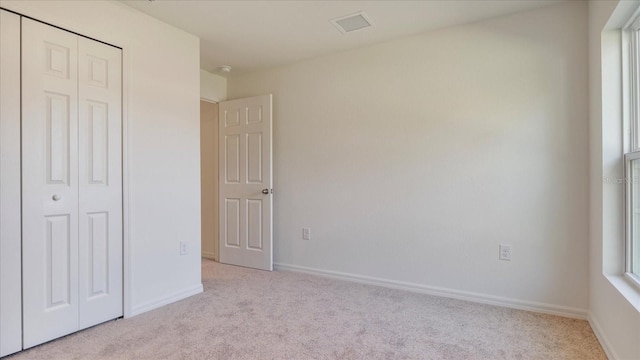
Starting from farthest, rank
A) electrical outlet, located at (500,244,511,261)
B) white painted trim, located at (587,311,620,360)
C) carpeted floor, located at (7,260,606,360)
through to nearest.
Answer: electrical outlet, located at (500,244,511,261), carpeted floor, located at (7,260,606,360), white painted trim, located at (587,311,620,360)

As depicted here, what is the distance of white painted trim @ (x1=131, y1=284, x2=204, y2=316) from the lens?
2.52 meters

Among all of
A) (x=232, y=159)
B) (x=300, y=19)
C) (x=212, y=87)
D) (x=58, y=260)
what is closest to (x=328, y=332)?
(x=58, y=260)

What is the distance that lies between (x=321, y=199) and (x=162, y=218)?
58.4 inches

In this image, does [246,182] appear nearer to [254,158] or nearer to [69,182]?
[254,158]

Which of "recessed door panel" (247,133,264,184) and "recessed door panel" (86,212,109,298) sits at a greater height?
"recessed door panel" (247,133,264,184)

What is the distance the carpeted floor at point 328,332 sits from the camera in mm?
1938

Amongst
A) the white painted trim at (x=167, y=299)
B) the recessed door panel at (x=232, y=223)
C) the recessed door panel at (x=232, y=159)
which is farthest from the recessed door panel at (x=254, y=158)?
the white painted trim at (x=167, y=299)

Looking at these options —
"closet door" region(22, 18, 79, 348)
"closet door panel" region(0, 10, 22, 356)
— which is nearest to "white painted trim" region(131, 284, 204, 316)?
"closet door" region(22, 18, 79, 348)

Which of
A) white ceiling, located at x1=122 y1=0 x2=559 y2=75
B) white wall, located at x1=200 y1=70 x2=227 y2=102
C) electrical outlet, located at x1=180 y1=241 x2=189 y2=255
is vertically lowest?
electrical outlet, located at x1=180 y1=241 x2=189 y2=255

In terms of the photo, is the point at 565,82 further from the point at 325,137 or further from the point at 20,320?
the point at 20,320

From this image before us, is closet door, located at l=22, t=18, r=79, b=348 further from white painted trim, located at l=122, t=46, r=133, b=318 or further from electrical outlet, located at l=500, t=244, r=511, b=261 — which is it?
electrical outlet, located at l=500, t=244, r=511, b=261

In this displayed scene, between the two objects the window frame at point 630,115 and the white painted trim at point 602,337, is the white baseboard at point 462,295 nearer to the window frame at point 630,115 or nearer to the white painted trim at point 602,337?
the white painted trim at point 602,337

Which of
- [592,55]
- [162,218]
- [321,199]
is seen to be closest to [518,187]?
[592,55]

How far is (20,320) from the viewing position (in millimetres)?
1938
